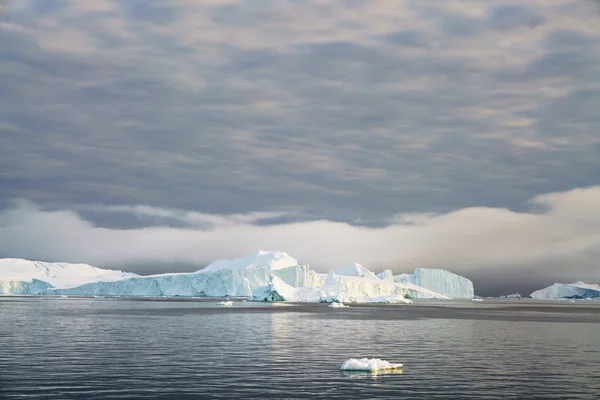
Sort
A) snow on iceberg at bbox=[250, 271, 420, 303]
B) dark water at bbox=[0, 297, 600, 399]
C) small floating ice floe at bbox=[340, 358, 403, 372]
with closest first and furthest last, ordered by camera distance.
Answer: dark water at bbox=[0, 297, 600, 399]
small floating ice floe at bbox=[340, 358, 403, 372]
snow on iceberg at bbox=[250, 271, 420, 303]

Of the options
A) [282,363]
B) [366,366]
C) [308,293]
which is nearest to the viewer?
[366,366]

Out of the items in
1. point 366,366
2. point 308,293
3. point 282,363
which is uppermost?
point 308,293

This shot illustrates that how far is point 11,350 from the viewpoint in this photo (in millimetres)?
45531

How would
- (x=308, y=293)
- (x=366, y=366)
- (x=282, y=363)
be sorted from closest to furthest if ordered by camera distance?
1. (x=366, y=366)
2. (x=282, y=363)
3. (x=308, y=293)

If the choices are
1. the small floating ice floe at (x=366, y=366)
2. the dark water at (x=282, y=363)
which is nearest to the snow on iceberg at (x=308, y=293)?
the dark water at (x=282, y=363)

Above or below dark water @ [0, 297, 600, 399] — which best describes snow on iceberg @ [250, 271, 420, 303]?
above

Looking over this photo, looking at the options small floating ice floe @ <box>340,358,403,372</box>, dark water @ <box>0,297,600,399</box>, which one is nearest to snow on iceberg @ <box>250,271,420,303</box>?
dark water @ <box>0,297,600,399</box>

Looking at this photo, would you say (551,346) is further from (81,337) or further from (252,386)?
(81,337)

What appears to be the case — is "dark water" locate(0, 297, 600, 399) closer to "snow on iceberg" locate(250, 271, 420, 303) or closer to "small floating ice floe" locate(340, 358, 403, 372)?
"small floating ice floe" locate(340, 358, 403, 372)

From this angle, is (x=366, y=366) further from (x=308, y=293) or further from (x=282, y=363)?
(x=308, y=293)

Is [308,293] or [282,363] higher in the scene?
[308,293]

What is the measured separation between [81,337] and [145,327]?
498 inches

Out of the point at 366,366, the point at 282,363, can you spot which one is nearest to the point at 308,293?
the point at 282,363

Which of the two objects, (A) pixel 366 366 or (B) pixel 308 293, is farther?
(B) pixel 308 293
